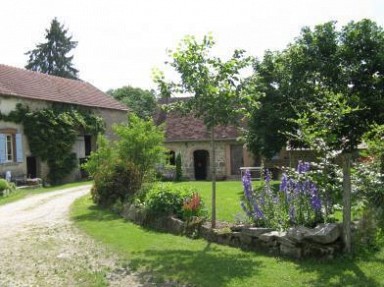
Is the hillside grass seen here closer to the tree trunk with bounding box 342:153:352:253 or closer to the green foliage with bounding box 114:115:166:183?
the tree trunk with bounding box 342:153:352:253

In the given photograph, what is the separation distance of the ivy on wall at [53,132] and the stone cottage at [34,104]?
34 centimetres

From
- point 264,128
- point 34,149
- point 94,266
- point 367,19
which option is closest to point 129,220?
point 94,266

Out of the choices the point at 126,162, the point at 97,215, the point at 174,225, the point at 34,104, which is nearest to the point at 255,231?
the point at 174,225

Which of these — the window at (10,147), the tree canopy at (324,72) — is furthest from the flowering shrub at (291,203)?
the window at (10,147)

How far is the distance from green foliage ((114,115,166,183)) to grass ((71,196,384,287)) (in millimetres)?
6180

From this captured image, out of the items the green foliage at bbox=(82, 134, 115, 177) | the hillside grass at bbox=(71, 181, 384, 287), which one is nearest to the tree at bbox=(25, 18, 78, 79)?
the green foliage at bbox=(82, 134, 115, 177)

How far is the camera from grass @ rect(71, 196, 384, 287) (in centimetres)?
682

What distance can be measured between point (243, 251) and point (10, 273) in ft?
13.4

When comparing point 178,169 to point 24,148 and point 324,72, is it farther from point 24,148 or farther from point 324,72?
point 324,72

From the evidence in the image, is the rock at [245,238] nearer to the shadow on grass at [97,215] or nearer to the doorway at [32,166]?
the shadow on grass at [97,215]

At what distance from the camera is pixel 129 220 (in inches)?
517

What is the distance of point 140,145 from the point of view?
16.5 metres

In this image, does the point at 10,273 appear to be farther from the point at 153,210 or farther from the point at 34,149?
the point at 34,149

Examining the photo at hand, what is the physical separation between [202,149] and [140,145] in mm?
15455
